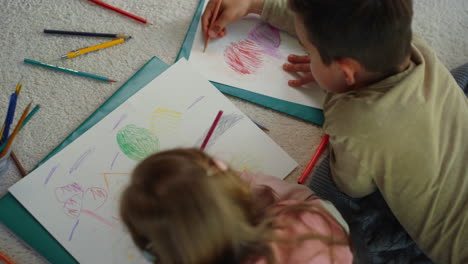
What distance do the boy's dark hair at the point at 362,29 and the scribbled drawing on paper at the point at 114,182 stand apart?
0.37m

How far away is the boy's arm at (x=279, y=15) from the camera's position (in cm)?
78

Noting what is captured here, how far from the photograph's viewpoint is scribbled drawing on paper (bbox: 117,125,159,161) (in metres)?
0.68

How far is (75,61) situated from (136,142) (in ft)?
0.68

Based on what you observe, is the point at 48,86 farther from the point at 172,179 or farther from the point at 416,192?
the point at 416,192

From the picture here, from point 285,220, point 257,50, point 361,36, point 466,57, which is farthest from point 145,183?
point 466,57

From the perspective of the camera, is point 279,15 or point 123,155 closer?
point 123,155

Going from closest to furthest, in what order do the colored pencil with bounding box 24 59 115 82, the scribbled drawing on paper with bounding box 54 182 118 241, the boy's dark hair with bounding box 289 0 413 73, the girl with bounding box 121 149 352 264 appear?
the girl with bounding box 121 149 352 264
the boy's dark hair with bounding box 289 0 413 73
the scribbled drawing on paper with bounding box 54 182 118 241
the colored pencil with bounding box 24 59 115 82

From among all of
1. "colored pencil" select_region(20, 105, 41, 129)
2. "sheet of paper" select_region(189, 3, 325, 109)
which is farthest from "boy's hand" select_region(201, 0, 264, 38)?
"colored pencil" select_region(20, 105, 41, 129)

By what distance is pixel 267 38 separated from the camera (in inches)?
31.8

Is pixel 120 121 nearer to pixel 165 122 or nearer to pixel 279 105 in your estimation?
pixel 165 122

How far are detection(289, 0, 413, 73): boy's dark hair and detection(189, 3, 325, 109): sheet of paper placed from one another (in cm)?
17

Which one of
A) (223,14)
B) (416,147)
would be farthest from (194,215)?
(223,14)

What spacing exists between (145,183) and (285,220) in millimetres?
224

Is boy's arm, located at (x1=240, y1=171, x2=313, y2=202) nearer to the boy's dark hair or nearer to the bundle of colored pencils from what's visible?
the boy's dark hair
